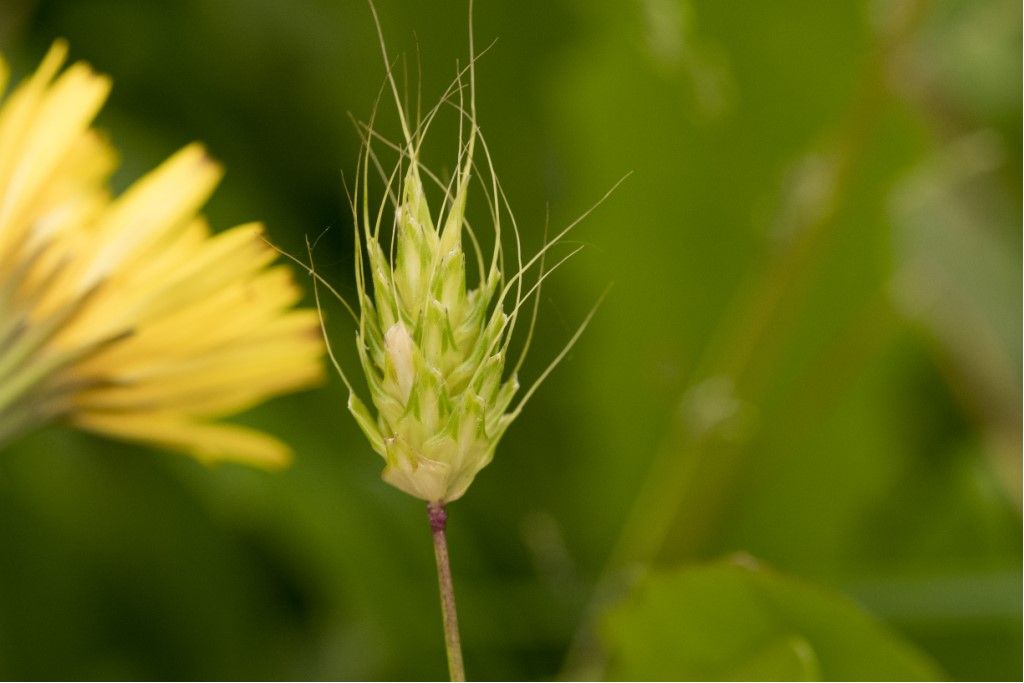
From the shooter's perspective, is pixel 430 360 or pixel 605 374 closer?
pixel 430 360

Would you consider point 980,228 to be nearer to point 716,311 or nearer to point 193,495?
→ point 716,311

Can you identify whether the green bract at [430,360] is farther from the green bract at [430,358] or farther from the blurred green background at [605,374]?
the blurred green background at [605,374]

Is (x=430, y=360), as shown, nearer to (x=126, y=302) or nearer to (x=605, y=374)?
(x=126, y=302)

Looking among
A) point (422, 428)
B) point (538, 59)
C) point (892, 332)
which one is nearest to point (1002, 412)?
point (892, 332)

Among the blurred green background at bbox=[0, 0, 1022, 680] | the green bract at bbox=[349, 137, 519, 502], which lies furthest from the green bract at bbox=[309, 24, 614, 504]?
the blurred green background at bbox=[0, 0, 1022, 680]

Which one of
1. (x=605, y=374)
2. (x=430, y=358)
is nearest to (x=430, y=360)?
(x=430, y=358)

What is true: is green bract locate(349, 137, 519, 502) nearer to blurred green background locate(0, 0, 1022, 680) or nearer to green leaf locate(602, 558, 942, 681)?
green leaf locate(602, 558, 942, 681)
